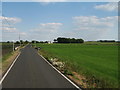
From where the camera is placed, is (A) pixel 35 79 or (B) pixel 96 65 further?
(B) pixel 96 65

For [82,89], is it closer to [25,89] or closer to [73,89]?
[73,89]

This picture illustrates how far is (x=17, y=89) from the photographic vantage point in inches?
350

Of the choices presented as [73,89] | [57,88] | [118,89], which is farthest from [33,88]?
[118,89]

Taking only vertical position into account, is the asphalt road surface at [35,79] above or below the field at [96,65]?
above

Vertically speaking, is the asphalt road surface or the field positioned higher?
the asphalt road surface

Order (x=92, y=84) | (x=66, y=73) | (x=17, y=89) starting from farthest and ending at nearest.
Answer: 1. (x=66, y=73)
2. (x=92, y=84)
3. (x=17, y=89)

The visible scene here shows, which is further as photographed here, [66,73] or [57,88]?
[66,73]

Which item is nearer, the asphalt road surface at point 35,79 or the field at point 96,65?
the asphalt road surface at point 35,79

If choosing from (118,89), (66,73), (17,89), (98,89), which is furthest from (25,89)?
(66,73)

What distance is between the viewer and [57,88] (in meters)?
9.19

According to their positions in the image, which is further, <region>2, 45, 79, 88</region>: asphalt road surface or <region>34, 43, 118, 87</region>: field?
<region>34, 43, 118, 87</region>: field

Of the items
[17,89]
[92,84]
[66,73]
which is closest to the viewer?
[17,89]

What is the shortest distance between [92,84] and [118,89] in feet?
5.58

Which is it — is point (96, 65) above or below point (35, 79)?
below
